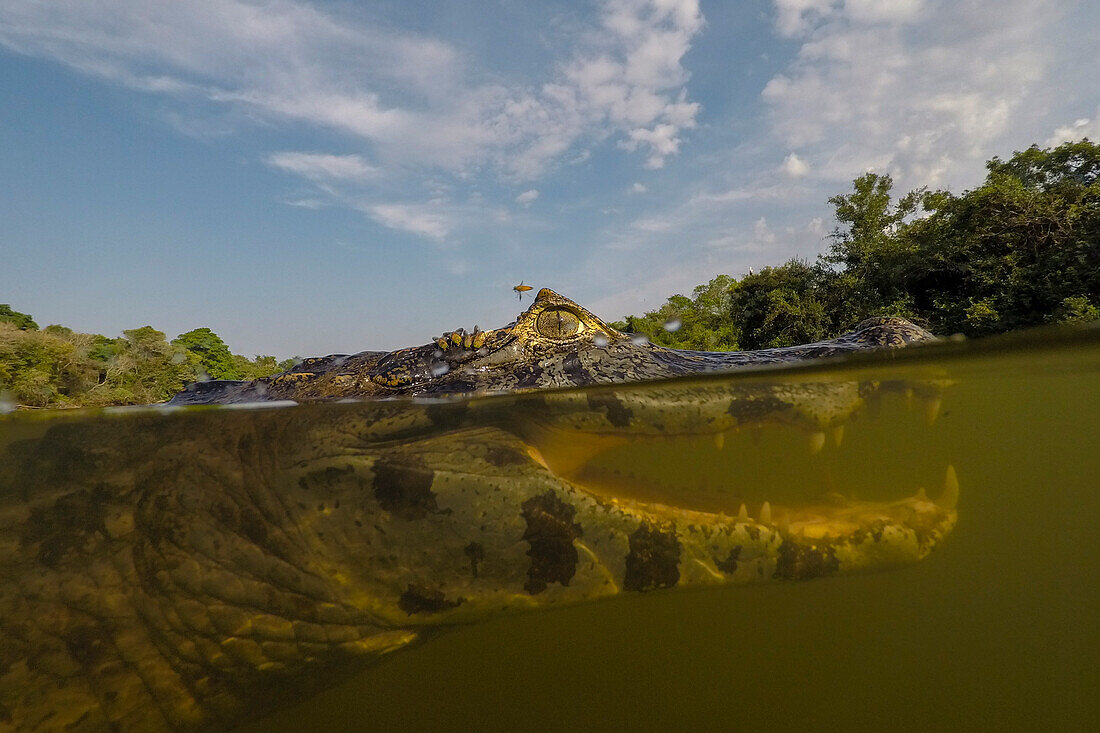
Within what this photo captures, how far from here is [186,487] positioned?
266 centimetres

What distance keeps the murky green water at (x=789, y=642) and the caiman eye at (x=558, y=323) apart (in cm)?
127

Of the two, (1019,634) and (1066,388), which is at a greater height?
(1066,388)

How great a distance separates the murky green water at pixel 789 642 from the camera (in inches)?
145

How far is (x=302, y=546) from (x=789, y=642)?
5.11 metres

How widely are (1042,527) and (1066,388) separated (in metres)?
6.56

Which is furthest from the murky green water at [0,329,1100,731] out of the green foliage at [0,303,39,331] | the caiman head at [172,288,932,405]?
the green foliage at [0,303,39,331]

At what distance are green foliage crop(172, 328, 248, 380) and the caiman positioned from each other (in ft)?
77.4

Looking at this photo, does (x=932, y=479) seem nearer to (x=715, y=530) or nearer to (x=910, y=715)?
(x=910, y=715)

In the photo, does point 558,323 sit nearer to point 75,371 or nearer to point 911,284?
point 75,371

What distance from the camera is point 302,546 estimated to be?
257 cm

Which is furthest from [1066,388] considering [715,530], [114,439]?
[114,439]

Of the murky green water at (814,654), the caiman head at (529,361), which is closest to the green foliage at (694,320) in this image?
the murky green water at (814,654)

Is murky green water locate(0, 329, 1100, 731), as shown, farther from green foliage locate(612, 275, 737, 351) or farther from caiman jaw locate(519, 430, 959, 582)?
green foliage locate(612, 275, 737, 351)

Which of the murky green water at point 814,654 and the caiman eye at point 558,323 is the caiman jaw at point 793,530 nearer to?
the murky green water at point 814,654
